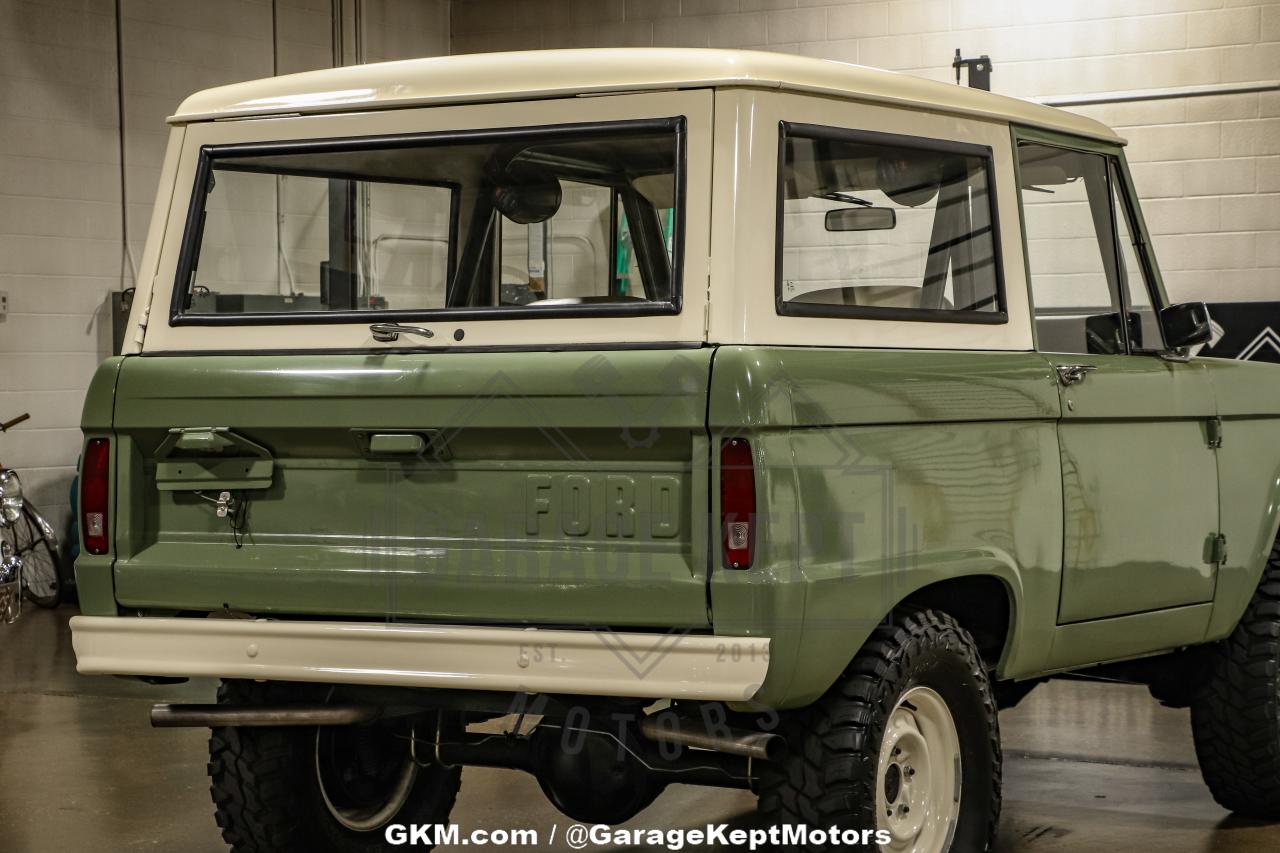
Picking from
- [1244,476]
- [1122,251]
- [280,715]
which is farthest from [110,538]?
[1244,476]

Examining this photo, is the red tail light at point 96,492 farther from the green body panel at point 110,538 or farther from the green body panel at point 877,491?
the green body panel at point 877,491

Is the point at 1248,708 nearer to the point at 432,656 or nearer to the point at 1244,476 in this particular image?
the point at 1244,476

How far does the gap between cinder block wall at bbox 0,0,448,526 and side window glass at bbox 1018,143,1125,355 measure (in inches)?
306

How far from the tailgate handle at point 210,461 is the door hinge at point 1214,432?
2800 mm

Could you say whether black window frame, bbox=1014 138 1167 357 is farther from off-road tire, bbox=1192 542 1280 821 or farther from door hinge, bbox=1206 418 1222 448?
off-road tire, bbox=1192 542 1280 821

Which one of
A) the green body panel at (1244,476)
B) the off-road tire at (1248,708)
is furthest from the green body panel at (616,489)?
the off-road tire at (1248,708)

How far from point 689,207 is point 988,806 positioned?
1714 millimetres

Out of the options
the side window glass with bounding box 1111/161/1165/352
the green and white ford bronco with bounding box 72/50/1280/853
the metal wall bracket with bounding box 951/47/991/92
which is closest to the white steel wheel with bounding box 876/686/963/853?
the green and white ford bronco with bounding box 72/50/1280/853

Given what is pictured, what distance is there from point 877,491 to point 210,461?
5.30 feet

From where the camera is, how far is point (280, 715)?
12.8ft

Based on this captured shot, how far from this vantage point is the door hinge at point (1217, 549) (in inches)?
192

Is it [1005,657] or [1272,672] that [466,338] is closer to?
[1005,657]

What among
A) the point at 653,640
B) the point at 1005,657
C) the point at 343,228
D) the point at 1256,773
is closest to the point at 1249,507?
the point at 1256,773

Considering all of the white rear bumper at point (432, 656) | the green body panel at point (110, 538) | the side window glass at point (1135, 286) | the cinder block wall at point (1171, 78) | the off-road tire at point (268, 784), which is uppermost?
the cinder block wall at point (1171, 78)
